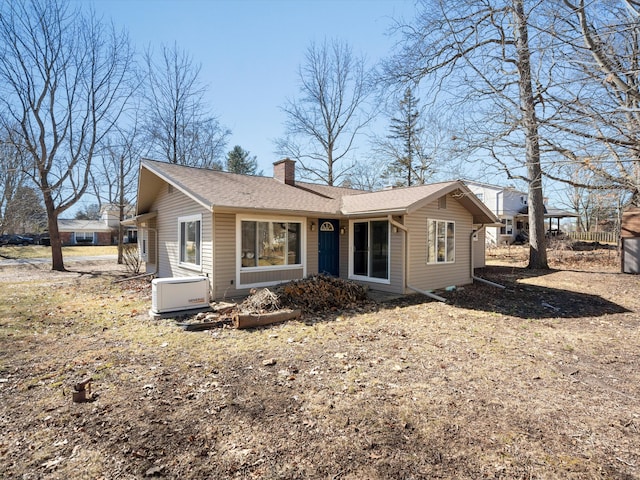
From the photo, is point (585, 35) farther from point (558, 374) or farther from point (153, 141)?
point (153, 141)

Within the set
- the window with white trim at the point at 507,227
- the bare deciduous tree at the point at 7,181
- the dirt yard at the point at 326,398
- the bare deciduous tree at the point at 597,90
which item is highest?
the bare deciduous tree at the point at 7,181

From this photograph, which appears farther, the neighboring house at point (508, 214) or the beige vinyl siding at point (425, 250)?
the neighboring house at point (508, 214)

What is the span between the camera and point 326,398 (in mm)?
3797

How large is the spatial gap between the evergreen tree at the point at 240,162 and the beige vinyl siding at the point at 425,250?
29608 mm

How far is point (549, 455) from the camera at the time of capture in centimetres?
280

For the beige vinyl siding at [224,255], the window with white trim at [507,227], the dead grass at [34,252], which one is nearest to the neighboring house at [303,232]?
the beige vinyl siding at [224,255]

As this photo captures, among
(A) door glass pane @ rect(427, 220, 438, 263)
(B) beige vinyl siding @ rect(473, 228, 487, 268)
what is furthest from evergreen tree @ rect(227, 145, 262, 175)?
(A) door glass pane @ rect(427, 220, 438, 263)

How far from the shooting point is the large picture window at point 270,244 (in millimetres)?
9367

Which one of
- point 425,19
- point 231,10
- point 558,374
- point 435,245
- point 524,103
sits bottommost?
point 558,374

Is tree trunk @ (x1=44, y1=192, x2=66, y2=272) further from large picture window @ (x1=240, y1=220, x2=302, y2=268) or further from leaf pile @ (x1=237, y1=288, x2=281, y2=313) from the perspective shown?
leaf pile @ (x1=237, y1=288, x2=281, y2=313)

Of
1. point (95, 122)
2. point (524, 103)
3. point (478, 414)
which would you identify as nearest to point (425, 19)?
point (524, 103)

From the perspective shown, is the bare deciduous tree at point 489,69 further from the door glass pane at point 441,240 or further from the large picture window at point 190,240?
the large picture window at point 190,240

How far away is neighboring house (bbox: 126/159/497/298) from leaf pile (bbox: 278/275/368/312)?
160 centimetres

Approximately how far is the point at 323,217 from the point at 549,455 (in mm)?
8394
